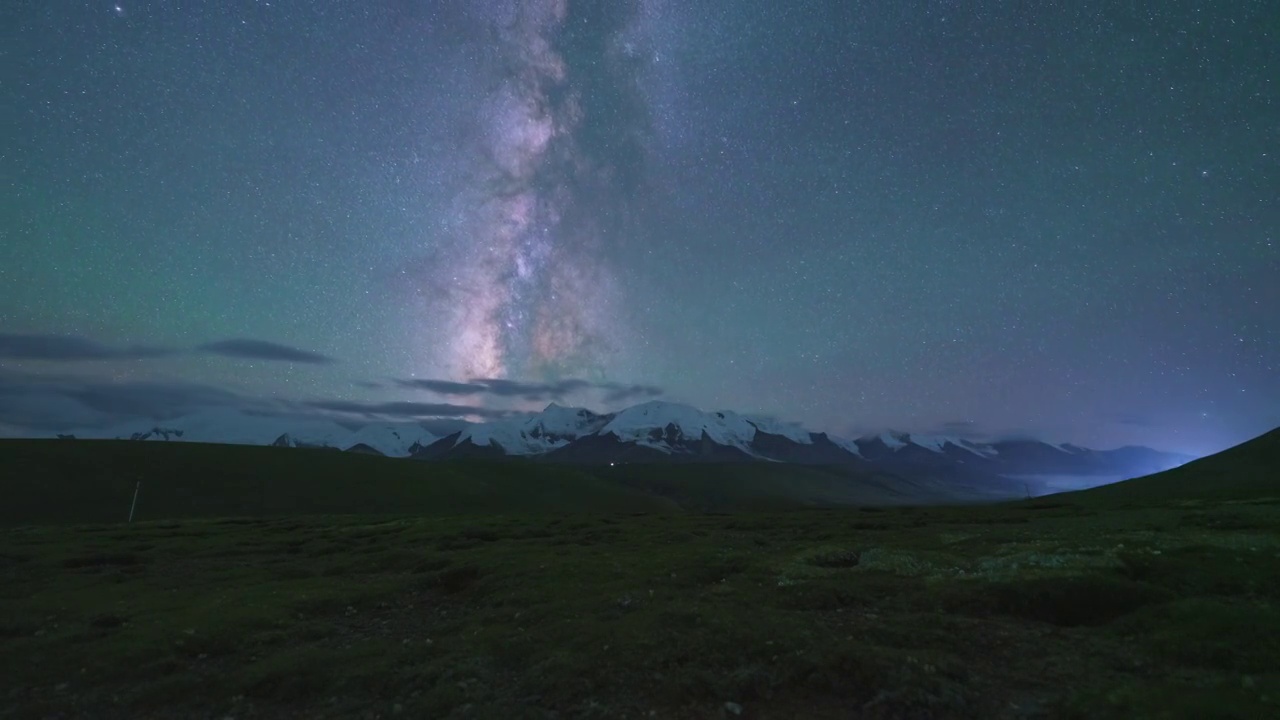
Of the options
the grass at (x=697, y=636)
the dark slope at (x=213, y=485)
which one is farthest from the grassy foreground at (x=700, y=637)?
the dark slope at (x=213, y=485)

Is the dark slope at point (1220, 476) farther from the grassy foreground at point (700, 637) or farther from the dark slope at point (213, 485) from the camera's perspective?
the dark slope at point (213, 485)

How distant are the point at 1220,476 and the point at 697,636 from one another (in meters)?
160

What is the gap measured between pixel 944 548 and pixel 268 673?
3678 centimetres

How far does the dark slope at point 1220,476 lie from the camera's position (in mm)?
112562

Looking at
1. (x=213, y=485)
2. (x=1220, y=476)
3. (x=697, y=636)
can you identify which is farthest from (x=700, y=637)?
(x=213, y=485)

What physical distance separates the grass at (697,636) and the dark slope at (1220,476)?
95.8m

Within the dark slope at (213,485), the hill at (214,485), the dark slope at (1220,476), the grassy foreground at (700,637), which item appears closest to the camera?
the grassy foreground at (700,637)

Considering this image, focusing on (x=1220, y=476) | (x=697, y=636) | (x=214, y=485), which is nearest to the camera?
(x=697, y=636)

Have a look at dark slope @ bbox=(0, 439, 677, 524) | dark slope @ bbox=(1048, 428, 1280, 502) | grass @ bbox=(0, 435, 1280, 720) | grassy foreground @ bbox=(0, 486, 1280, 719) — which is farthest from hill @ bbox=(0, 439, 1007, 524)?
dark slope @ bbox=(1048, 428, 1280, 502)

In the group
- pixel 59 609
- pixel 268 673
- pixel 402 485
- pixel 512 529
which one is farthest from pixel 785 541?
pixel 402 485

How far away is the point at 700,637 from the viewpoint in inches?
774

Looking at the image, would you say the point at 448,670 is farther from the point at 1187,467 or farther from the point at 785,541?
the point at 1187,467

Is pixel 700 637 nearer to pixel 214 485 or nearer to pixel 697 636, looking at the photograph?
pixel 697 636

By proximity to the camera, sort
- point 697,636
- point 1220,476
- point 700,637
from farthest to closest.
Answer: point 1220,476 → point 697,636 → point 700,637
